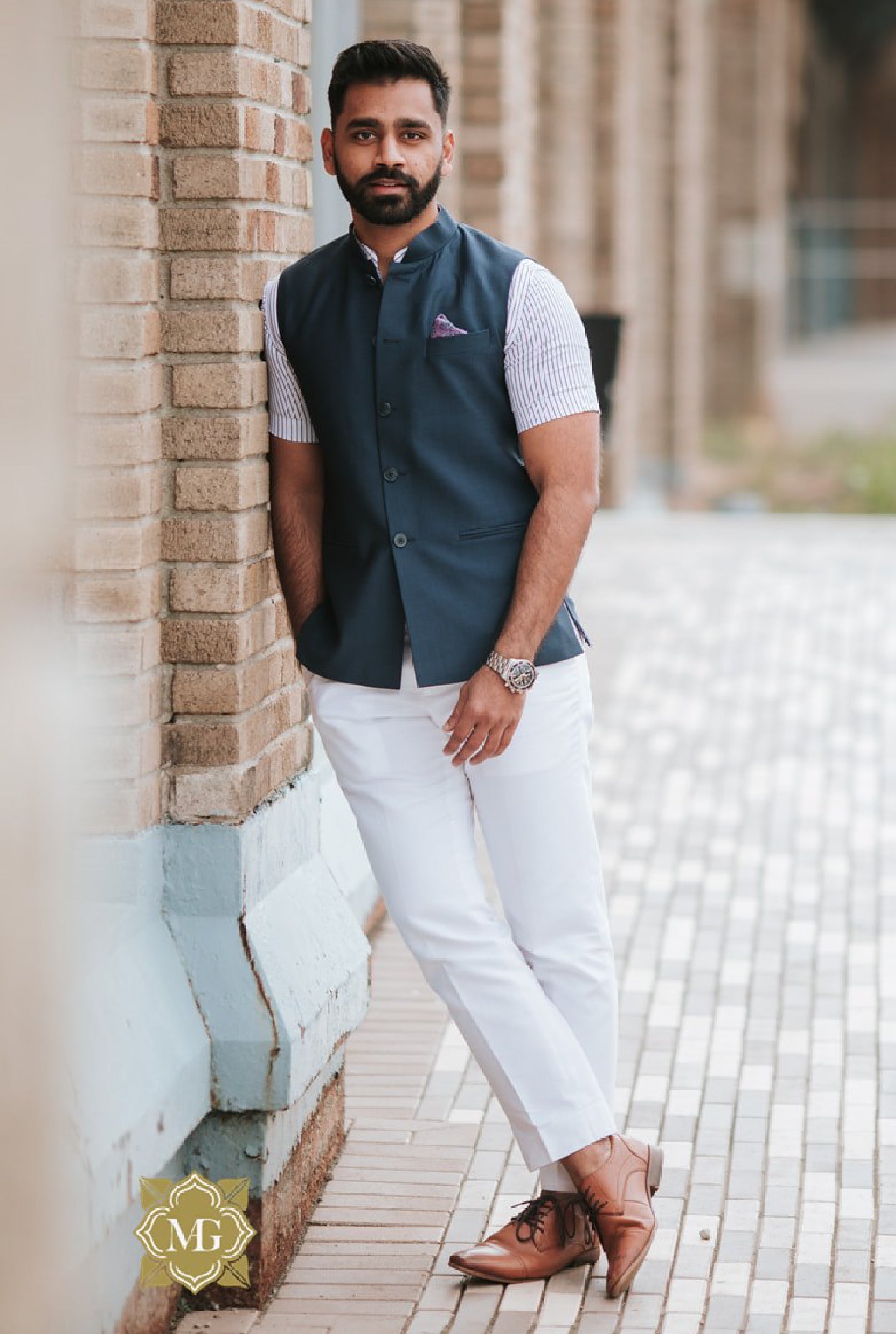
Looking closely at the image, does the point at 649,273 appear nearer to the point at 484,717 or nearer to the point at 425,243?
the point at 425,243

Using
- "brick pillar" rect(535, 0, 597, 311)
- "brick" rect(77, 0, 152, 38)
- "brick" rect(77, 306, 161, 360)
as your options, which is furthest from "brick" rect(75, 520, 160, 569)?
"brick pillar" rect(535, 0, 597, 311)

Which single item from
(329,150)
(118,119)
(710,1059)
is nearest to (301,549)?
(329,150)

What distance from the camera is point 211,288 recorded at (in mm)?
3232

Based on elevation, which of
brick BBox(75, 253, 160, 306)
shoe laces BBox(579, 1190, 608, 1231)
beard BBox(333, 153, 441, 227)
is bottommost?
shoe laces BBox(579, 1190, 608, 1231)

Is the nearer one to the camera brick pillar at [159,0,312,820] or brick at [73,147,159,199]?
brick at [73,147,159,199]

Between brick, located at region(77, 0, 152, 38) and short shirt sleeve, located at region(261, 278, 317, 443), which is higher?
brick, located at region(77, 0, 152, 38)

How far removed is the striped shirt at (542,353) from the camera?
3166 mm

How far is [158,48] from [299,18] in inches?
18.1

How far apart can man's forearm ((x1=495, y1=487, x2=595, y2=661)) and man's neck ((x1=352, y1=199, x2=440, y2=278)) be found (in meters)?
0.45

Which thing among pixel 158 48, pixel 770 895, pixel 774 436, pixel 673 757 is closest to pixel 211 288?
pixel 158 48

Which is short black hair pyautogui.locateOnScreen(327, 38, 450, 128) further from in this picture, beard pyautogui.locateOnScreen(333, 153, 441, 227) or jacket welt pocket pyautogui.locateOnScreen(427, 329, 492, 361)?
jacket welt pocket pyautogui.locateOnScreen(427, 329, 492, 361)

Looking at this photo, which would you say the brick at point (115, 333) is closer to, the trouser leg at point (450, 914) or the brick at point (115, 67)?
the brick at point (115, 67)

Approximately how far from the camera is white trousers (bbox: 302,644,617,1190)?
3334 millimetres

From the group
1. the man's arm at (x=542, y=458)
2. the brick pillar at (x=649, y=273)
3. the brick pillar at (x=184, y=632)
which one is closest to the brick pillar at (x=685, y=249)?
the brick pillar at (x=649, y=273)
